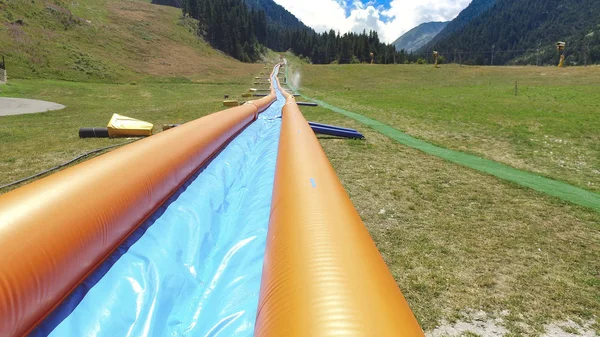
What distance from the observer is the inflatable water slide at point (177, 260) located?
1.39 m

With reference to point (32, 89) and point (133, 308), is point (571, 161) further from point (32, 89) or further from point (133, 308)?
point (32, 89)

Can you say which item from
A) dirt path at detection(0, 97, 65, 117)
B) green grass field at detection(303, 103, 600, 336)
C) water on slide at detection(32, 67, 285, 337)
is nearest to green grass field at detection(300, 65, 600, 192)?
green grass field at detection(303, 103, 600, 336)

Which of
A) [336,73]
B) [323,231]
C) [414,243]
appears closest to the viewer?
[323,231]

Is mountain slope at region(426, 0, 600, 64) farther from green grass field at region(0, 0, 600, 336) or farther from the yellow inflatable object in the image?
the yellow inflatable object

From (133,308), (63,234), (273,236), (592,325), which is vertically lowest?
(592,325)

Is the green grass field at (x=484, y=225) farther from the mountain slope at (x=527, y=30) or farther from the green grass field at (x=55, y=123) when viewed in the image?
the mountain slope at (x=527, y=30)

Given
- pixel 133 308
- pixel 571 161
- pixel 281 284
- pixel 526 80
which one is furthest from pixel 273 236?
pixel 526 80

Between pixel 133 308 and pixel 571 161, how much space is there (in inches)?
307

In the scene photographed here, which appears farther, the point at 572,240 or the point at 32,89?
the point at 32,89

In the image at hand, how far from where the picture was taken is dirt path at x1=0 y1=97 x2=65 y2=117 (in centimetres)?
1129

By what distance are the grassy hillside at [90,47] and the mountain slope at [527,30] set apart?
10210 centimetres

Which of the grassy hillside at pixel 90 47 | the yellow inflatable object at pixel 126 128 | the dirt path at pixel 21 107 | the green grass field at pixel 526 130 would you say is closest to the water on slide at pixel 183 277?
the yellow inflatable object at pixel 126 128

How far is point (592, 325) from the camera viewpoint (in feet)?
7.06

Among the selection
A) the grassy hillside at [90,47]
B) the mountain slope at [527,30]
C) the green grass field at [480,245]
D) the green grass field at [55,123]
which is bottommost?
the green grass field at [480,245]
